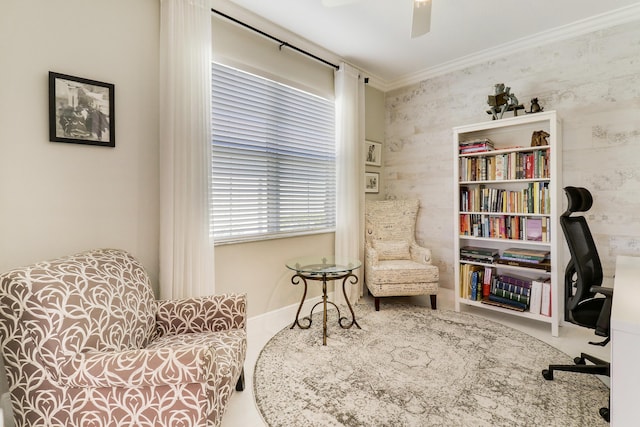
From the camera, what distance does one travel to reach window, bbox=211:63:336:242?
2.59 metres

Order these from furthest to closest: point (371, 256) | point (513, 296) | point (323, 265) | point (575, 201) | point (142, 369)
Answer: point (371, 256), point (513, 296), point (323, 265), point (575, 201), point (142, 369)

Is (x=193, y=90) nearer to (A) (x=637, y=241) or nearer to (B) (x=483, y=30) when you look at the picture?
(B) (x=483, y=30)

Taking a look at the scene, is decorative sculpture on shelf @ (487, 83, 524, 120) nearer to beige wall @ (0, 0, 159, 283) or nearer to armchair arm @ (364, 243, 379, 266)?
armchair arm @ (364, 243, 379, 266)

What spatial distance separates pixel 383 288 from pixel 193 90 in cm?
243

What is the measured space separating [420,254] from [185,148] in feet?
8.53

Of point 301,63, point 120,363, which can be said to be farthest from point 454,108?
point 120,363

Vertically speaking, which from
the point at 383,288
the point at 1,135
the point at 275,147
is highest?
the point at 275,147

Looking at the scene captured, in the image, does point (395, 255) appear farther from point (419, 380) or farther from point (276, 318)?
point (419, 380)

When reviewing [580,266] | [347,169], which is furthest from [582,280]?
[347,169]

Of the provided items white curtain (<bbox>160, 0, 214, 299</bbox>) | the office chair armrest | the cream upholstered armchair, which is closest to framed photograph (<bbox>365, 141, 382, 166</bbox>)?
the cream upholstered armchair

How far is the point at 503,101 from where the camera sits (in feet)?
9.89

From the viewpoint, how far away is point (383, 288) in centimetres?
318

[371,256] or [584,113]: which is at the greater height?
[584,113]

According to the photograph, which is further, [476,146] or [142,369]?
[476,146]
